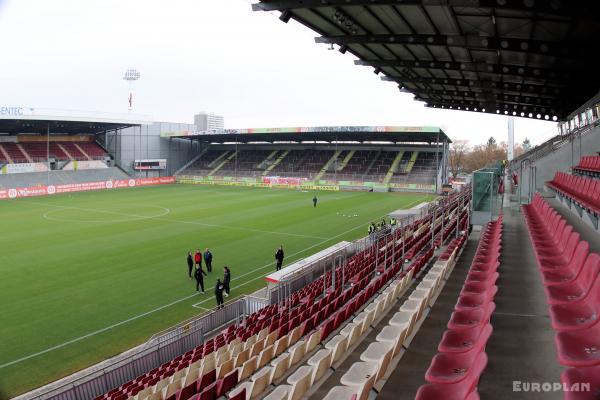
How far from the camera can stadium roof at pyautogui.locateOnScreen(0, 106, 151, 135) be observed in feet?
139

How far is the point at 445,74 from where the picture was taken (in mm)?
15336

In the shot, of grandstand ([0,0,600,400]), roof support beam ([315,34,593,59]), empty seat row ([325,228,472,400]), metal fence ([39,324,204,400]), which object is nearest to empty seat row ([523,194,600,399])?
grandstand ([0,0,600,400])

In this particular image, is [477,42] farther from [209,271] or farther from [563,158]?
[563,158]

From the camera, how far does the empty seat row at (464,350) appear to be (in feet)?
12.2

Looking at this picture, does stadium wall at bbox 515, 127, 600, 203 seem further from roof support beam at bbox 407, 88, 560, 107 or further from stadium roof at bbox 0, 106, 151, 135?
stadium roof at bbox 0, 106, 151, 135

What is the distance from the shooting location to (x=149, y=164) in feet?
201

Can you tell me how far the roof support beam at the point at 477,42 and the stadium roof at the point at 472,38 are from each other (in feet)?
0.06

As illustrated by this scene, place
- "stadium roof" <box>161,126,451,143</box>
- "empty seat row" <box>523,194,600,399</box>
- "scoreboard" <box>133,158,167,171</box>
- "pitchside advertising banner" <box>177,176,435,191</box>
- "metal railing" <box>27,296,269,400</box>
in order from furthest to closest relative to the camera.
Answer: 1. "scoreboard" <box>133,158,167,171</box>
2. "pitchside advertising banner" <box>177,176,435,191</box>
3. "stadium roof" <box>161,126,451,143</box>
4. "metal railing" <box>27,296,269,400</box>
5. "empty seat row" <box>523,194,600,399</box>

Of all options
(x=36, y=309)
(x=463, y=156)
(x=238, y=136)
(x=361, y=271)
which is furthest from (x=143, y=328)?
(x=463, y=156)

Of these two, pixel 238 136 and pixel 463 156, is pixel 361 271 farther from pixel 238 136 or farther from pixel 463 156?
pixel 463 156

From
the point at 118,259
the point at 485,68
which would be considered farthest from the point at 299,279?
the point at 118,259

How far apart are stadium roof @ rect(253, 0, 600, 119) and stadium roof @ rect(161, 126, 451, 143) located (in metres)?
32.8

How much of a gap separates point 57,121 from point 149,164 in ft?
51.8

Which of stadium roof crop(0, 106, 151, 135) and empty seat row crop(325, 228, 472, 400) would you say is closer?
empty seat row crop(325, 228, 472, 400)
